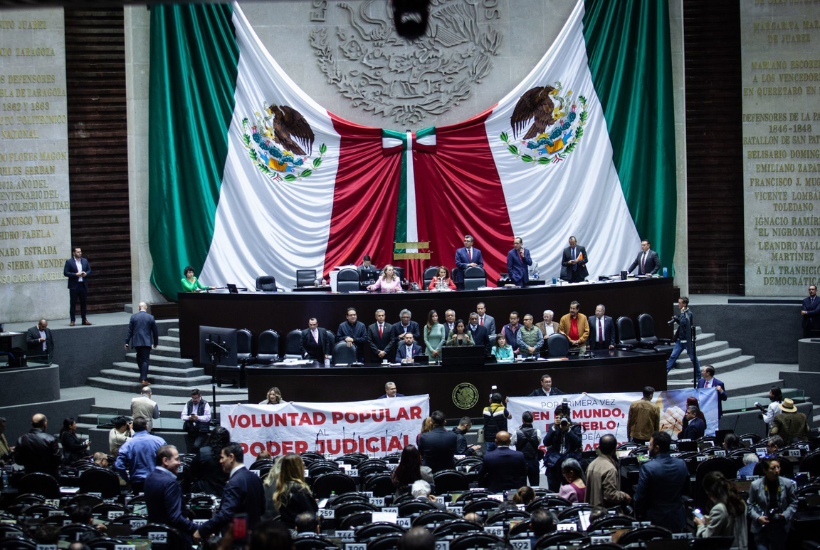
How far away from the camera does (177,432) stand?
16.7 meters

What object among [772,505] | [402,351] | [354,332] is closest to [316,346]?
[354,332]

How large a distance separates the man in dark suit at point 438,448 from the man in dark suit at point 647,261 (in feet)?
32.8

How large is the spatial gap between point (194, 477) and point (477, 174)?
499 inches

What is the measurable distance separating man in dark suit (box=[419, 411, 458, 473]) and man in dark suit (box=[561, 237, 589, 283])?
924 centimetres

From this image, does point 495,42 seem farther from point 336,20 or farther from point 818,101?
point 818,101

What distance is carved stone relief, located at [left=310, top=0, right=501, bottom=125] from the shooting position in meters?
23.7

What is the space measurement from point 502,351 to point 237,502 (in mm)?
9143

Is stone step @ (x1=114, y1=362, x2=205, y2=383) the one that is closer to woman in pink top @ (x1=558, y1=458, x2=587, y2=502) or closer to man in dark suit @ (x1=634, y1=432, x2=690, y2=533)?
woman in pink top @ (x1=558, y1=458, x2=587, y2=502)

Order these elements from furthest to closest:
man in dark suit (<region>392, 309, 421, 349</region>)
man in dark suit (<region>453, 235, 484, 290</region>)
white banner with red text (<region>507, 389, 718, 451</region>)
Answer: man in dark suit (<region>453, 235, 484, 290</region>) → man in dark suit (<region>392, 309, 421, 349</region>) → white banner with red text (<region>507, 389, 718, 451</region>)

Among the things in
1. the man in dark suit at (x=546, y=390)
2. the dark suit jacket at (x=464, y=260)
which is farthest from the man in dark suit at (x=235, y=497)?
the dark suit jacket at (x=464, y=260)

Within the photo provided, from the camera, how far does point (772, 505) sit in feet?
34.9

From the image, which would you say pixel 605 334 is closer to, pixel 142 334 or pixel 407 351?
pixel 407 351

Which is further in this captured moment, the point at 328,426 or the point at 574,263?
the point at 574,263

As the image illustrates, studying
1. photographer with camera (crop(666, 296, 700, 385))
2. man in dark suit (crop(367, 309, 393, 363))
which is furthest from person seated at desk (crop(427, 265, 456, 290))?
photographer with camera (crop(666, 296, 700, 385))
